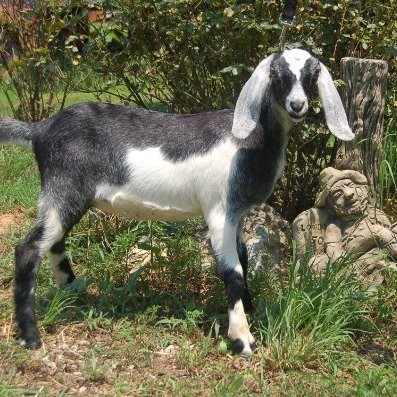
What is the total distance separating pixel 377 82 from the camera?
4754 millimetres

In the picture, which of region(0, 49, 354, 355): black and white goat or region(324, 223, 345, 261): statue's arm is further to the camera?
region(324, 223, 345, 261): statue's arm

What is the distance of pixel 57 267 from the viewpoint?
4602mm

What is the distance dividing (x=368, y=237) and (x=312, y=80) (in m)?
1.29

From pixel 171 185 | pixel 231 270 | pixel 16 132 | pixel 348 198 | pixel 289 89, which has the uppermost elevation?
pixel 289 89

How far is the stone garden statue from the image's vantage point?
468cm

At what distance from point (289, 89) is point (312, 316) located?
1.22 meters

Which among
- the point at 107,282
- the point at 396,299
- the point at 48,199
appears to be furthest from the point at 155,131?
the point at 396,299

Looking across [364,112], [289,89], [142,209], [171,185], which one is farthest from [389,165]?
[142,209]

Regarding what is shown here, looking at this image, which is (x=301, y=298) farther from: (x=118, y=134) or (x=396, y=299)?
(x=118, y=134)

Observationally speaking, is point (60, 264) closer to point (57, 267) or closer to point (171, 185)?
point (57, 267)

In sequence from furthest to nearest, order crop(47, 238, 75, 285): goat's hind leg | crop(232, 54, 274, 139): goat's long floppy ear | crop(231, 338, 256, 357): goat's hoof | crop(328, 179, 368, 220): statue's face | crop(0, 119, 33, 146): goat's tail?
crop(328, 179, 368, 220): statue's face → crop(47, 238, 75, 285): goat's hind leg → crop(0, 119, 33, 146): goat's tail → crop(231, 338, 256, 357): goat's hoof → crop(232, 54, 274, 139): goat's long floppy ear

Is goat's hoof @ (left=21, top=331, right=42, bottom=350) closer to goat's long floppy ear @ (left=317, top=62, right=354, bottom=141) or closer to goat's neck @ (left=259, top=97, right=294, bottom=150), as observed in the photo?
goat's neck @ (left=259, top=97, right=294, bottom=150)

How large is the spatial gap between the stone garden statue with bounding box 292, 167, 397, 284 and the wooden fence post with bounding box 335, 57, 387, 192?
0.57 feet

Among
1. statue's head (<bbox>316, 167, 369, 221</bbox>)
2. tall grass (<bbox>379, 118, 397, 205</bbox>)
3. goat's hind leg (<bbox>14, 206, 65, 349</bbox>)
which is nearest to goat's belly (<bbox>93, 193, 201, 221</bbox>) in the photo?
goat's hind leg (<bbox>14, 206, 65, 349</bbox>)
